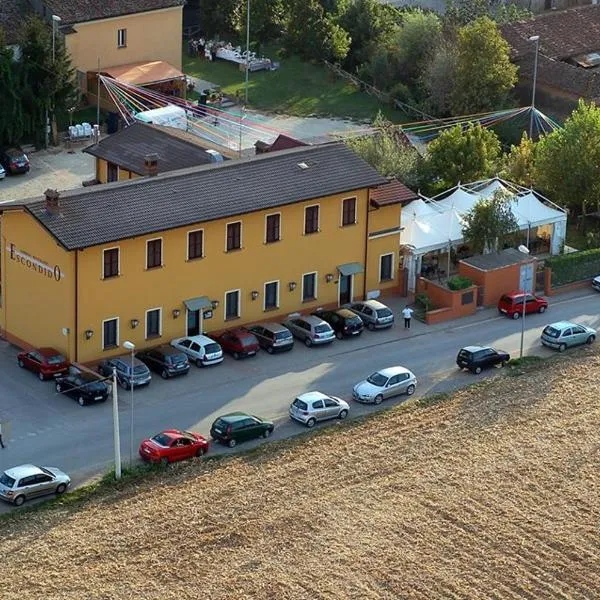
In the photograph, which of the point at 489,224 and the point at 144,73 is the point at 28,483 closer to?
the point at 489,224

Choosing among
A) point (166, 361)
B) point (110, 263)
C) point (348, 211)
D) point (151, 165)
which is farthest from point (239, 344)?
point (151, 165)

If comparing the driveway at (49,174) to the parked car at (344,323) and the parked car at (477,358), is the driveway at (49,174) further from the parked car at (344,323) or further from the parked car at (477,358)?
the parked car at (477,358)

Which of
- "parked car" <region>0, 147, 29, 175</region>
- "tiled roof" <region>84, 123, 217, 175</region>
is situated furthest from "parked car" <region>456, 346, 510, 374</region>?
"parked car" <region>0, 147, 29, 175</region>

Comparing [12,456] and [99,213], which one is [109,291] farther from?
[12,456]

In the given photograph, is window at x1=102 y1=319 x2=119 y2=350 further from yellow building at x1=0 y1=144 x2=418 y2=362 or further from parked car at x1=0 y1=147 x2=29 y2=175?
parked car at x1=0 y1=147 x2=29 y2=175

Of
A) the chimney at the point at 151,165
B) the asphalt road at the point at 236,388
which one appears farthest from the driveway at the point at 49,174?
the asphalt road at the point at 236,388

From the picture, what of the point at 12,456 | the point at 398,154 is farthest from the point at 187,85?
the point at 12,456
